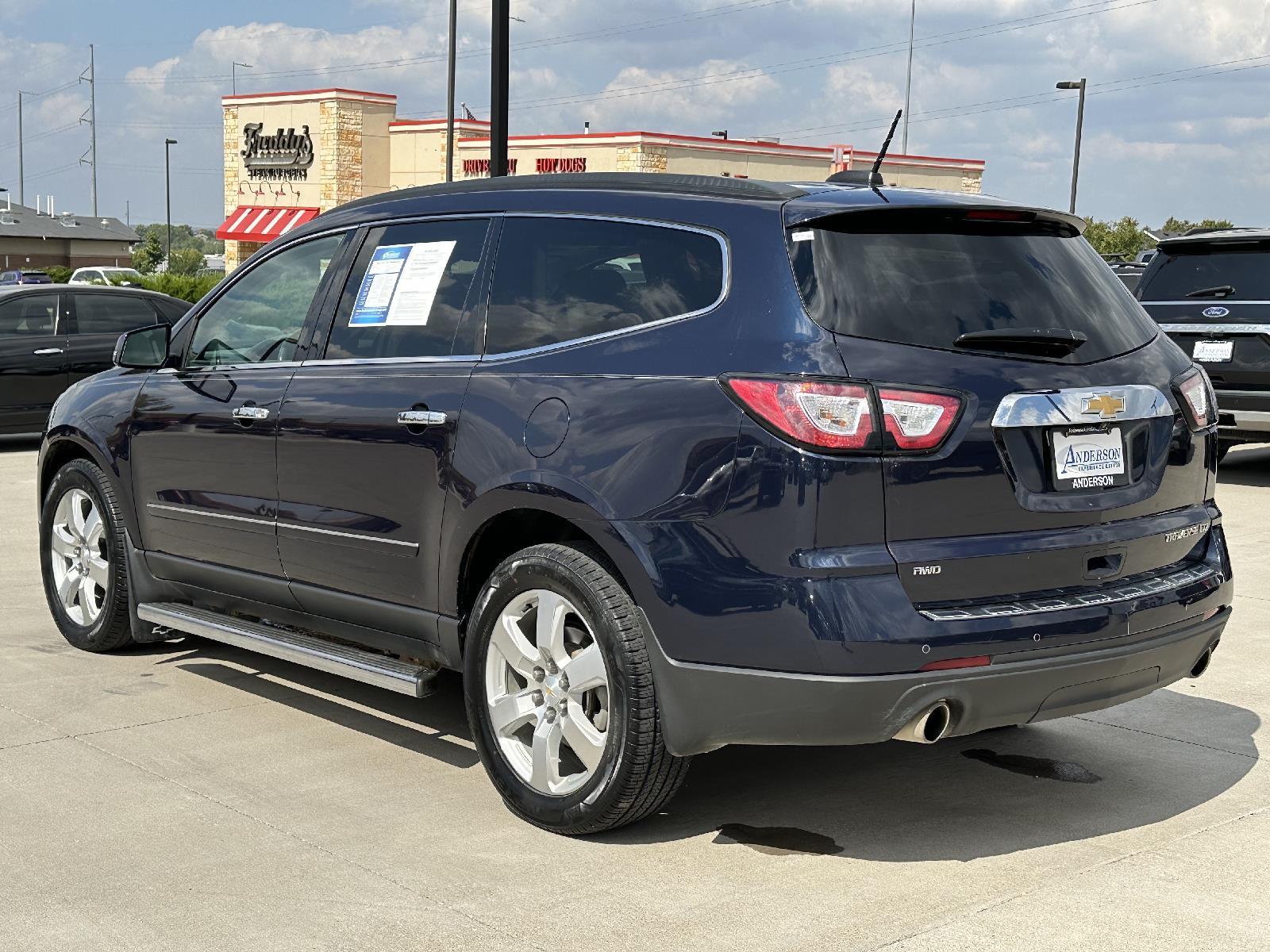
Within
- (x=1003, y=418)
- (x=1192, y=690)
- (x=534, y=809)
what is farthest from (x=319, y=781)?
(x=1192, y=690)

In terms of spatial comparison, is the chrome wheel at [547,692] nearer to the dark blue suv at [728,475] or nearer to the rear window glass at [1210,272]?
the dark blue suv at [728,475]

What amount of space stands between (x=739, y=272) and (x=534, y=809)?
1.67 metres

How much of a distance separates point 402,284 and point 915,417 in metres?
2.09

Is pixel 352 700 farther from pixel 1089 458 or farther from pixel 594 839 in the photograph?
pixel 1089 458

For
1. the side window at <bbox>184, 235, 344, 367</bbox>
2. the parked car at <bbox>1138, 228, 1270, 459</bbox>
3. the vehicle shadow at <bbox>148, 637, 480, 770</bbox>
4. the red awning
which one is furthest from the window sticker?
the red awning

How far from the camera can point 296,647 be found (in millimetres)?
5457

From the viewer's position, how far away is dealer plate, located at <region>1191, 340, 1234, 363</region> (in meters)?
12.5

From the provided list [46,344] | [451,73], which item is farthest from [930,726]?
[451,73]

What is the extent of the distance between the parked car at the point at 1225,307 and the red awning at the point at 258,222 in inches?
1712

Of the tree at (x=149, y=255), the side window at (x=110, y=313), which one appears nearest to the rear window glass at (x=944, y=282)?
the side window at (x=110, y=313)

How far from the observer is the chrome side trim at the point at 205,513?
560 centimetres

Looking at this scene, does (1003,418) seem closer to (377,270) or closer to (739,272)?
(739,272)

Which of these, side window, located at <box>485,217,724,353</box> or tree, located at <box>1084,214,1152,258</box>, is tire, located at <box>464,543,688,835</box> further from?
tree, located at <box>1084,214,1152,258</box>

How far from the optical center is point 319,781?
5.00 m
